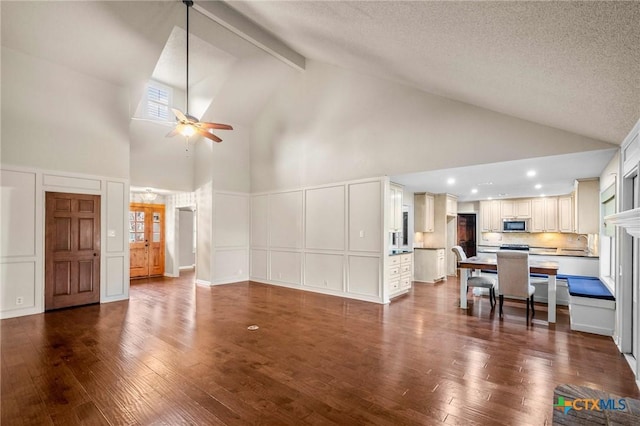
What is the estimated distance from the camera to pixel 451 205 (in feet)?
28.8

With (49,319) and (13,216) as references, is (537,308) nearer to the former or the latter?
(49,319)

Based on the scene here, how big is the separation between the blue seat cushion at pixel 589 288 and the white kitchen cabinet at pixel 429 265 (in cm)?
316

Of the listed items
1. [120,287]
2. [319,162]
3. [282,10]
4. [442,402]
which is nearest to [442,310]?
[442,402]

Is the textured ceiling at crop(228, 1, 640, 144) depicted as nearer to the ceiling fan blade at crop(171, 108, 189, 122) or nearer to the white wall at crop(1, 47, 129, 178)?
the ceiling fan blade at crop(171, 108, 189, 122)

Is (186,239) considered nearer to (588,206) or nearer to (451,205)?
(451,205)

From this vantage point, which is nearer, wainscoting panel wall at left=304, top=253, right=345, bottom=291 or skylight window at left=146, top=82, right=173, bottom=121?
wainscoting panel wall at left=304, top=253, right=345, bottom=291

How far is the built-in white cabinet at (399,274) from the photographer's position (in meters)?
6.04

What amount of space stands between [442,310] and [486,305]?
1.00m

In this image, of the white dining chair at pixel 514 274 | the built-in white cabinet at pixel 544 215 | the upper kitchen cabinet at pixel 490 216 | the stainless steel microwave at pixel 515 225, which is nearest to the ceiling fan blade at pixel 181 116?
the white dining chair at pixel 514 274

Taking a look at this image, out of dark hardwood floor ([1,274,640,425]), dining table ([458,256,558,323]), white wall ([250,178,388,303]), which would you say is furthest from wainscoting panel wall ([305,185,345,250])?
dining table ([458,256,558,323])

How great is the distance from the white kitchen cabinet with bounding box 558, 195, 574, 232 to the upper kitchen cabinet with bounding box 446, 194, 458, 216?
254cm

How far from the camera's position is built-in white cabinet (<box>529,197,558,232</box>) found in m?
8.11

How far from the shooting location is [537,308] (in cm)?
535

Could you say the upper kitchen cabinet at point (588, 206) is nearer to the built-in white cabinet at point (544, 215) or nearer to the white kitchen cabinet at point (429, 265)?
the built-in white cabinet at point (544, 215)
